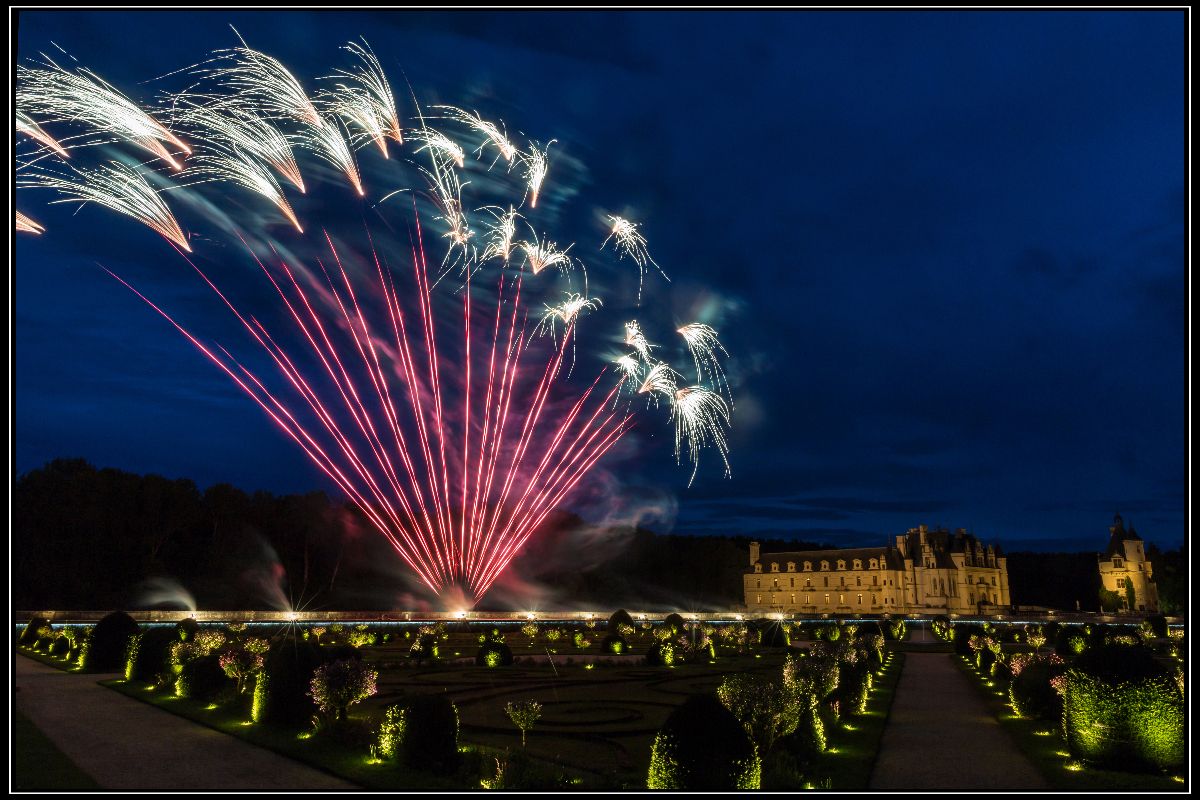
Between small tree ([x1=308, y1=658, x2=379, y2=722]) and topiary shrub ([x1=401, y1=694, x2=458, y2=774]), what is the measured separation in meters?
3.04

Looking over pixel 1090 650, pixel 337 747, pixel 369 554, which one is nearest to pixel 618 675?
pixel 337 747

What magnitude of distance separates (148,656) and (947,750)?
22257 millimetres

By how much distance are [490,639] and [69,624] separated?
28.6 metres

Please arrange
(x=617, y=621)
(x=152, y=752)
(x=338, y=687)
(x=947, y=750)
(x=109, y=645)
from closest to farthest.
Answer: (x=152, y=752) → (x=947, y=750) → (x=338, y=687) → (x=109, y=645) → (x=617, y=621)

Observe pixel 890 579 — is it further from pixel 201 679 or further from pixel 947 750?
pixel 201 679

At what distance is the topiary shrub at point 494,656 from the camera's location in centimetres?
3102

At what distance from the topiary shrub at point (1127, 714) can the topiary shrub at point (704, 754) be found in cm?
685

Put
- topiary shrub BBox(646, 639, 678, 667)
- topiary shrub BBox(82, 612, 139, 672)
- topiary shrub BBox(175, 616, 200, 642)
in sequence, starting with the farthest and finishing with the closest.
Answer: topiary shrub BBox(646, 639, 678, 667) → topiary shrub BBox(82, 612, 139, 672) → topiary shrub BBox(175, 616, 200, 642)

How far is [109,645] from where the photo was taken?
27859mm

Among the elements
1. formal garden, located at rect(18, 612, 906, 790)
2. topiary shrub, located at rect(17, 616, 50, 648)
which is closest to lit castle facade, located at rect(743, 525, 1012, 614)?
formal garden, located at rect(18, 612, 906, 790)

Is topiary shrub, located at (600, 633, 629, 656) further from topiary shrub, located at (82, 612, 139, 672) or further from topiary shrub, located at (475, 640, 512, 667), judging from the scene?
topiary shrub, located at (82, 612, 139, 672)

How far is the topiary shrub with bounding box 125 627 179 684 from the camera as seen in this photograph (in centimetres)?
2375

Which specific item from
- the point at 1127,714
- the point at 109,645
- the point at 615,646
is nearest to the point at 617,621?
the point at 615,646

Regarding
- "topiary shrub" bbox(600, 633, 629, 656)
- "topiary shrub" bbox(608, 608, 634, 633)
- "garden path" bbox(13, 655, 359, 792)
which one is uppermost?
"garden path" bbox(13, 655, 359, 792)
